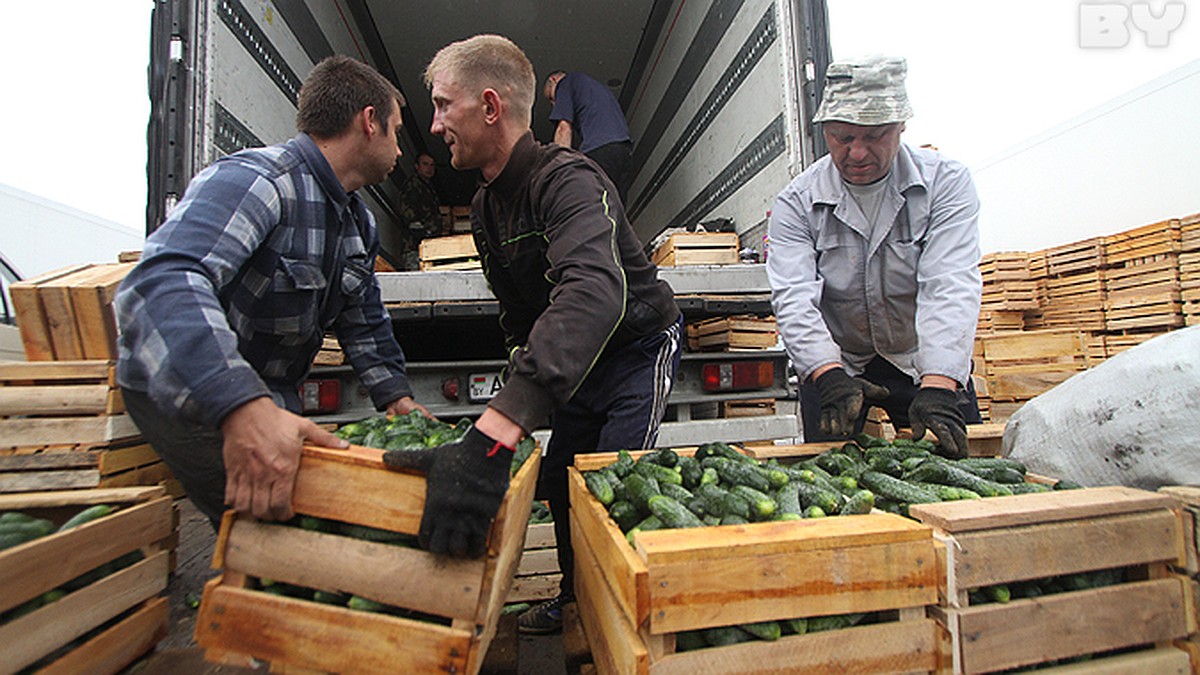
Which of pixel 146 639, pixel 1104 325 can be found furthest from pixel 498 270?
pixel 1104 325

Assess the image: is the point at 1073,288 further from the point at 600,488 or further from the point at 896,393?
the point at 600,488

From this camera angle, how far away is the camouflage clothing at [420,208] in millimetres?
8422

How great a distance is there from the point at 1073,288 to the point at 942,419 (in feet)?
37.2

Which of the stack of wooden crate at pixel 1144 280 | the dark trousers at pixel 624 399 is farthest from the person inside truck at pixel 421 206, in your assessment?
the stack of wooden crate at pixel 1144 280

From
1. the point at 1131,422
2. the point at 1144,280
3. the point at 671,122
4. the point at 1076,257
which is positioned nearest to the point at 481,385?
the point at 1131,422

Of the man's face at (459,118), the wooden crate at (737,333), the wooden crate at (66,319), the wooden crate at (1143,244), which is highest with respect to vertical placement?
the wooden crate at (1143,244)

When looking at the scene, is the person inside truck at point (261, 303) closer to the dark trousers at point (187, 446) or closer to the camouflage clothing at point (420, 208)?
the dark trousers at point (187, 446)

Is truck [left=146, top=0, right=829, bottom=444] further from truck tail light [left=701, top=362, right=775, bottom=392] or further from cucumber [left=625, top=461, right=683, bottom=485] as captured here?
cucumber [left=625, top=461, right=683, bottom=485]

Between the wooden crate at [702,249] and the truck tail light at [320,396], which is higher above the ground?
the wooden crate at [702,249]

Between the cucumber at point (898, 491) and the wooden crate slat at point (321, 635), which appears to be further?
the cucumber at point (898, 491)

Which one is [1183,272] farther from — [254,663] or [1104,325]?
[254,663]

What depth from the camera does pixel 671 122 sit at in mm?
6883

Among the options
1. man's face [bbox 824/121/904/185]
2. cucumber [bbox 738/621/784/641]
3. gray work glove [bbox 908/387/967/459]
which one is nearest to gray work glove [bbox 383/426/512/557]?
cucumber [bbox 738/621/784/641]

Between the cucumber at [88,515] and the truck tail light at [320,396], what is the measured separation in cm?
134
